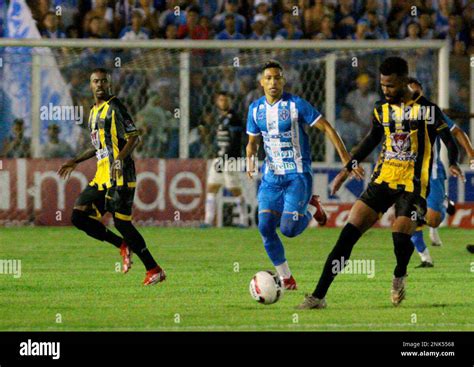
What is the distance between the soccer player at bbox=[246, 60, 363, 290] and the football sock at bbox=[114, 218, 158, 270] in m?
1.20

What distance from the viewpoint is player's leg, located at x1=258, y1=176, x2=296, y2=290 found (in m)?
11.4

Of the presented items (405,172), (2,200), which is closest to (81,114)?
(2,200)

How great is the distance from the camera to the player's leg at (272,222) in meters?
11.4

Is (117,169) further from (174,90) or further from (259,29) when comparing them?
(259,29)

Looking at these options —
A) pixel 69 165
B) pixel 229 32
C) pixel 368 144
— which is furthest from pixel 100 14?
pixel 368 144

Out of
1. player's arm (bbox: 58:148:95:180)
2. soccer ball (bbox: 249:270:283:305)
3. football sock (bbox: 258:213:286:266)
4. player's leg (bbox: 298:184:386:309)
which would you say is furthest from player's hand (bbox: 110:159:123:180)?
player's leg (bbox: 298:184:386:309)

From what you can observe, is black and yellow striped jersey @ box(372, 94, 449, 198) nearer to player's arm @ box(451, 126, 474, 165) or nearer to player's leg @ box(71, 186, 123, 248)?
player's arm @ box(451, 126, 474, 165)

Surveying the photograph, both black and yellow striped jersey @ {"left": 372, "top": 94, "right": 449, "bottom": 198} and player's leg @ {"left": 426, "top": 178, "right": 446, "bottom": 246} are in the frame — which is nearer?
black and yellow striped jersey @ {"left": 372, "top": 94, "right": 449, "bottom": 198}

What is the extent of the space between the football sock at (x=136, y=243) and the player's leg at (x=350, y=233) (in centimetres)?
226

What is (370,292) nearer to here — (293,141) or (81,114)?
(293,141)

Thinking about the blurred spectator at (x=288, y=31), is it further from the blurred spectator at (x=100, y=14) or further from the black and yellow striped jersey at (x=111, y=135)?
the black and yellow striped jersey at (x=111, y=135)

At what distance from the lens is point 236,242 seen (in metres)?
17.4

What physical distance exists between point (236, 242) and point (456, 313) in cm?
741

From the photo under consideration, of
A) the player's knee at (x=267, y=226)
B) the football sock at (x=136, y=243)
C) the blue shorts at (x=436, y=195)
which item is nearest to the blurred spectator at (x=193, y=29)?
the blue shorts at (x=436, y=195)
